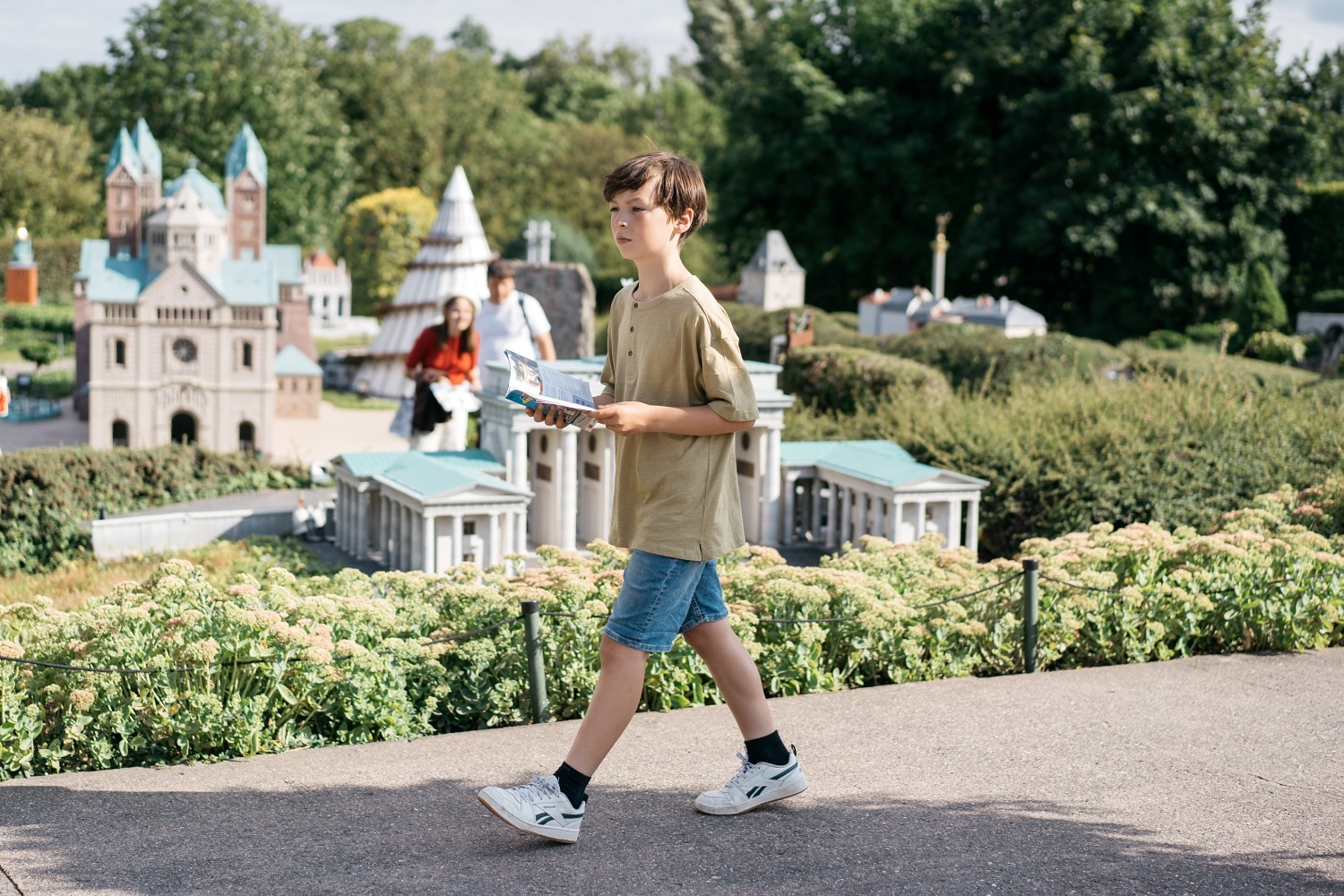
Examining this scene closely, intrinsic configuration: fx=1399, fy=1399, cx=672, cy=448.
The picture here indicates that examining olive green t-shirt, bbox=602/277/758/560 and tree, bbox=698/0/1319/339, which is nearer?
olive green t-shirt, bbox=602/277/758/560

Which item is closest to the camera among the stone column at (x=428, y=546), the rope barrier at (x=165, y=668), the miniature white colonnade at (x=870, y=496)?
the rope barrier at (x=165, y=668)

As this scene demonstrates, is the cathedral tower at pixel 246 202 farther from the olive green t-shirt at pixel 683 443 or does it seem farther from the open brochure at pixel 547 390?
the open brochure at pixel 547 390

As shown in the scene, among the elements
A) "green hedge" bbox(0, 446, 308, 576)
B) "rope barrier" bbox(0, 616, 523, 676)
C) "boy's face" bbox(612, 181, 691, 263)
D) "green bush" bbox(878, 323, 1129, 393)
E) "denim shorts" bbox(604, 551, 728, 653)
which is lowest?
"green hedge" bbox(0, 446, 308, 576)

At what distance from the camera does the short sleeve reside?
367 centimetres

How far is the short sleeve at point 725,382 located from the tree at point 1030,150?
29.8m

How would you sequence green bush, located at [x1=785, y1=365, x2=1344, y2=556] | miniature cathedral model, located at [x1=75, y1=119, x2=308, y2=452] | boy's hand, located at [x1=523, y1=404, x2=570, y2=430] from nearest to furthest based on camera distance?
1. boy's hand, located at [x1=523, y1=404, x2=570, y2=430]
2. green bush, located at [x1=785, y1=365, x2=1344, y2=556]
3. miniature cathedral model, located at [x1=75, y1=119, x2=308, y2=452]

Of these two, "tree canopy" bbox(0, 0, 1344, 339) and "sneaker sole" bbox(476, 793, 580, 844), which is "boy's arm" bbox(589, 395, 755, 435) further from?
"tree canopy" bbox(0, 0, 1344, 339)

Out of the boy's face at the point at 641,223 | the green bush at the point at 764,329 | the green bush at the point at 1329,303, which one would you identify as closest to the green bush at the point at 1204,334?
the green bush at the point at 1329,303

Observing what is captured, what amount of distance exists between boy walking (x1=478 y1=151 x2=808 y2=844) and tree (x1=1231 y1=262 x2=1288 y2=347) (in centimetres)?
2851

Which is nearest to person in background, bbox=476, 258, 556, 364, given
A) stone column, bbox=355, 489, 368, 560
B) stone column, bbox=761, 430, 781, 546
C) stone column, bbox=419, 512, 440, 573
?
stone column, bbox=419, 512, 440, 573

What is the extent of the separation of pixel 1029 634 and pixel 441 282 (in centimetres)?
2427

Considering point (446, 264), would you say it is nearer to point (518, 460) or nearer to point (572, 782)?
point (518, 460)

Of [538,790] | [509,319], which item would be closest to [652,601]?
[538,790]

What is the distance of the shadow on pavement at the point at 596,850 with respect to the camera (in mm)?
3488
